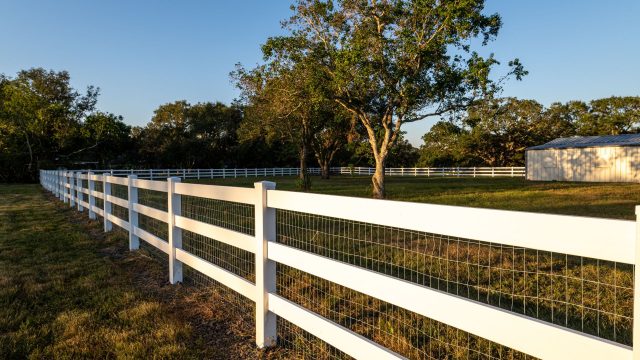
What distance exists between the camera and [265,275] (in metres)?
3.91

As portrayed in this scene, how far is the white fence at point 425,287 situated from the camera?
5.83ft

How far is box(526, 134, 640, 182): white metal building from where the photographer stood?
103 feet

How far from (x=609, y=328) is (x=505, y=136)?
53872mm

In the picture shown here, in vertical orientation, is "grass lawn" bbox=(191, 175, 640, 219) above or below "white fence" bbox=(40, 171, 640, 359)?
below

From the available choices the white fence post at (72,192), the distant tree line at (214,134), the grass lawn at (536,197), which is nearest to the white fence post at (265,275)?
the grass lawn at (536,197)

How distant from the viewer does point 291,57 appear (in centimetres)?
1919

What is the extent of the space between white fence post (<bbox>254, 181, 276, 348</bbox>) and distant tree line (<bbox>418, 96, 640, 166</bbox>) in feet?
158

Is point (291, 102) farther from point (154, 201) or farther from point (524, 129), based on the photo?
point (524, 129)

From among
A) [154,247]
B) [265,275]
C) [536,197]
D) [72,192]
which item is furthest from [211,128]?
[265,275]

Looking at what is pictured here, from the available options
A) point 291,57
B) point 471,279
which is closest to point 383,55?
point 291,57

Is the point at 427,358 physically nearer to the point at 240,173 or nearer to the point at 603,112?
the point at 240,173

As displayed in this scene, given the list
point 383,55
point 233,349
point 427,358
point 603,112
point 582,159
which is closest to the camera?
point 427,358

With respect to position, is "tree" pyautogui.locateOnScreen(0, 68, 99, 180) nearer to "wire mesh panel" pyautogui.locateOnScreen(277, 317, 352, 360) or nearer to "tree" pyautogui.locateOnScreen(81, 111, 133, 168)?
"tree" pyautogui.locateOnScreen(81, 111, 133, 168)

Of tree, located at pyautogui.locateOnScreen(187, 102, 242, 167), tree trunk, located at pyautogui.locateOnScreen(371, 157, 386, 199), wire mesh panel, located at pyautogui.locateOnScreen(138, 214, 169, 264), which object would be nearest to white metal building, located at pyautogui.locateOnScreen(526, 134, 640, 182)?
tree trunk, located at pyautogui.locateOnScreen(371, 157, 386, 199)
